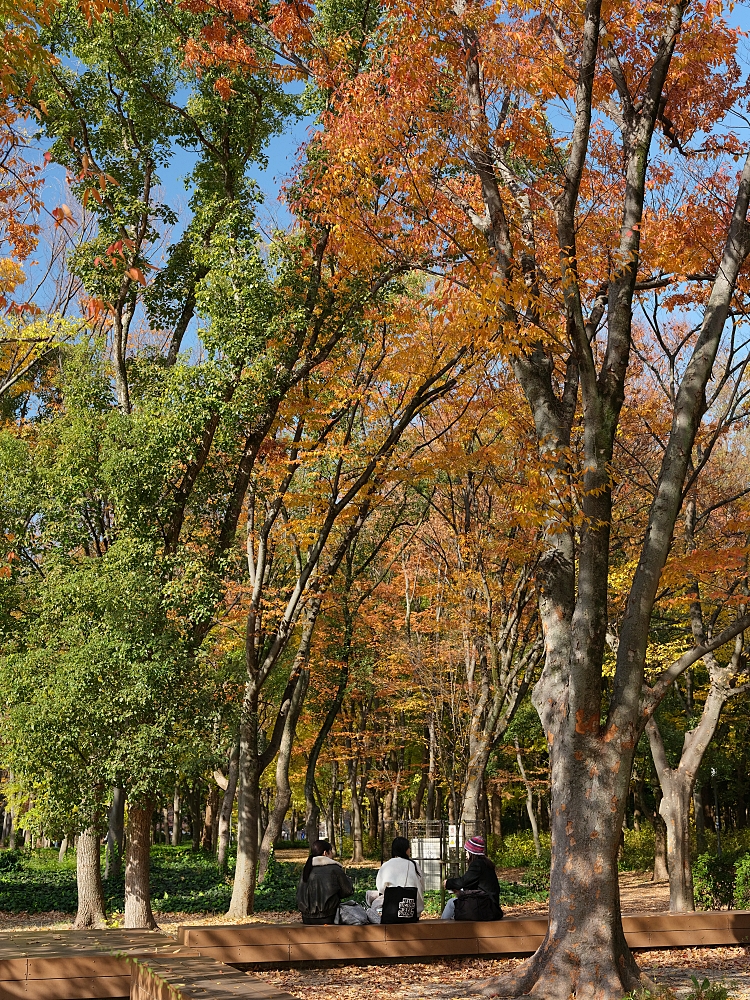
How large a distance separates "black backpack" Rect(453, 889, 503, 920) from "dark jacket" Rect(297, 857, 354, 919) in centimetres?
106

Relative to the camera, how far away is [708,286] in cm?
1002

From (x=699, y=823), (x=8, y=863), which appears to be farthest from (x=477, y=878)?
(x=699, y=823)

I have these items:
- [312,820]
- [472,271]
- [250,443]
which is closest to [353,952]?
[472,271]

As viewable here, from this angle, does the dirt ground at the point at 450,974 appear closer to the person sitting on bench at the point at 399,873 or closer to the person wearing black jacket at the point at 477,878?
the person wearing black jacket at the point at 477,878

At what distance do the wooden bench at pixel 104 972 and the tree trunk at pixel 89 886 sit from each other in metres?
6.47

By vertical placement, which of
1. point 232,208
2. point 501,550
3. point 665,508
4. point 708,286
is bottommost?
point 665,508

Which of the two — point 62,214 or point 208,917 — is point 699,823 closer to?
point 208,917

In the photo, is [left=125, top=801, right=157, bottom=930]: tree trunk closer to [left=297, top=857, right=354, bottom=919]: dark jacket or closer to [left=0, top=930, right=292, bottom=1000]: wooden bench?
[left=297, top=857, right=354, bottom=919]: dark jacket

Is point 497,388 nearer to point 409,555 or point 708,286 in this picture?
point 708,286

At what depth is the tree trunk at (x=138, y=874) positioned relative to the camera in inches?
467

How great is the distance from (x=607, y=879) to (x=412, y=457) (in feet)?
29.3

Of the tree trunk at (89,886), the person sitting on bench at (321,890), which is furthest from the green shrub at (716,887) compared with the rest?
the tree trunk at (89,886)

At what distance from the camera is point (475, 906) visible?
8328mm

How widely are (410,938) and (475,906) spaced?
2.36 feet
